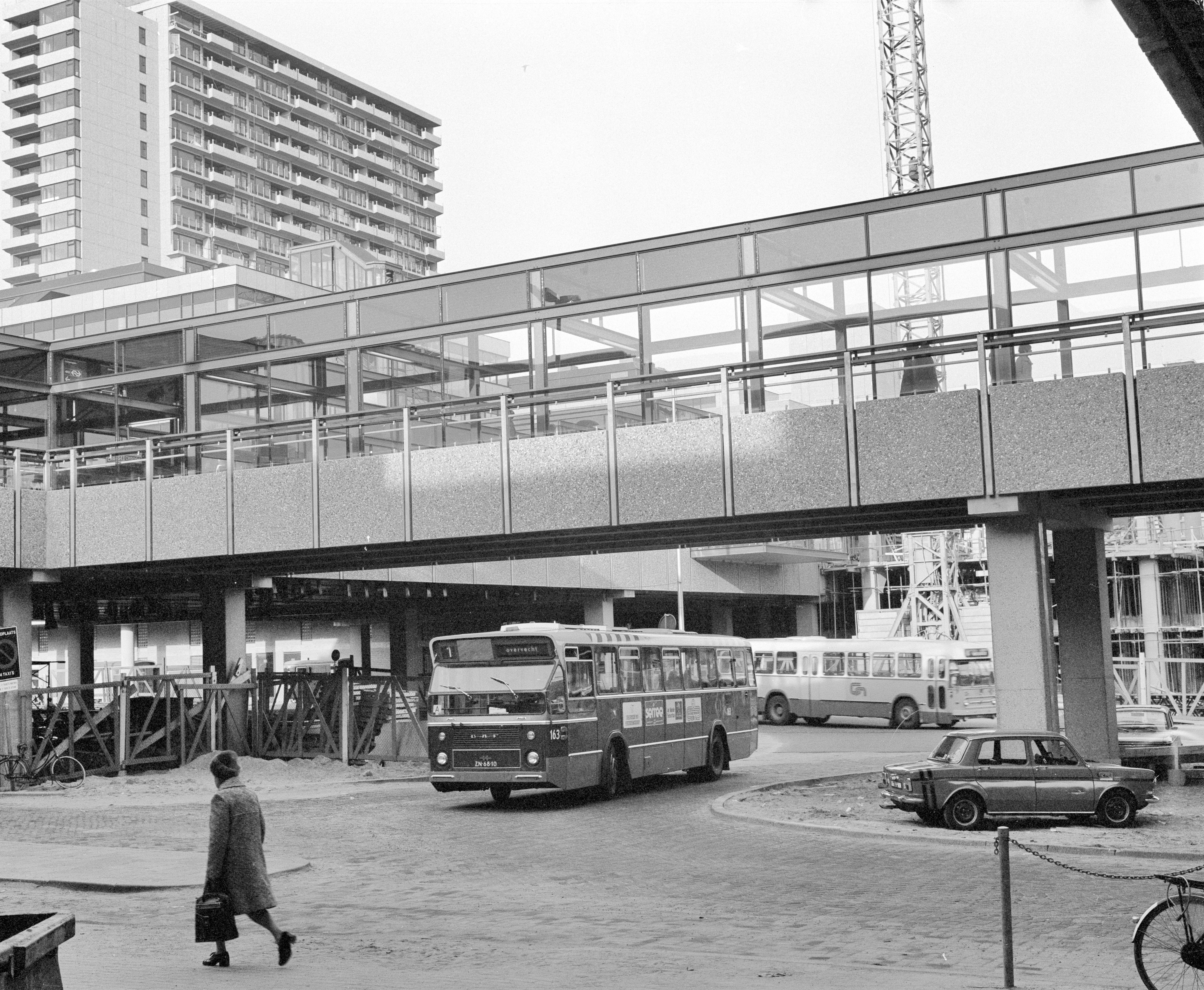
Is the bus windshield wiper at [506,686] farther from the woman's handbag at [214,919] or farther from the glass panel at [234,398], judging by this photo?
the woman's handbag at [214,919]

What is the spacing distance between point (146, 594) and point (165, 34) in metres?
87.5

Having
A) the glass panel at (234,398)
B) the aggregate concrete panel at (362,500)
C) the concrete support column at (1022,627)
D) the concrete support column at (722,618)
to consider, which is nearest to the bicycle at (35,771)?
the aggregate concrete panel at (362,500)

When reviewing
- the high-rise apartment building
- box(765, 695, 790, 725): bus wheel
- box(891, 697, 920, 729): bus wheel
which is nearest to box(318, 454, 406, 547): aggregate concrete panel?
box(891, 697, 920, 729): bus wheel

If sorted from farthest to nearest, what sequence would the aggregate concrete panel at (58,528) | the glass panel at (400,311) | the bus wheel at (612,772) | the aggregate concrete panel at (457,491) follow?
1. the glass panel at (400,311)
2. the aggregate concrete panel at (58,528)
3. the aggregate concrete panel at (457,491)
4. the bus wheel at (612,772)

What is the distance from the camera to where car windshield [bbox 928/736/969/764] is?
62.5ft

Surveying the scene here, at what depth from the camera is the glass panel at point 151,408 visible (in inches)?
1312

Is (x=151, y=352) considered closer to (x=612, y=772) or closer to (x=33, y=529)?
(x=33, y=529)

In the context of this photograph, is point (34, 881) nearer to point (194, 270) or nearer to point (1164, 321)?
point (1164, 321)

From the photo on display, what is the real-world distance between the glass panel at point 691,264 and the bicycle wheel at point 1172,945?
18893mm

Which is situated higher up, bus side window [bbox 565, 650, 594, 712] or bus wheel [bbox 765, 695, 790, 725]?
bus side window [bbox 565, 650, 594, 712]

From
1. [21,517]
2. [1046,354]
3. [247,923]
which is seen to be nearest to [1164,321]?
[1046,354]

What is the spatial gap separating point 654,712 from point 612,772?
1844mm

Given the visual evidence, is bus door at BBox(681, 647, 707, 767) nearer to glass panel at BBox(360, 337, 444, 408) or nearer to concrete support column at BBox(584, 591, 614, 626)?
glass panel at BBox(360, 337, 444, 408)

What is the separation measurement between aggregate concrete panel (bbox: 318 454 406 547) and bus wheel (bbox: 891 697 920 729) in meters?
24.8
